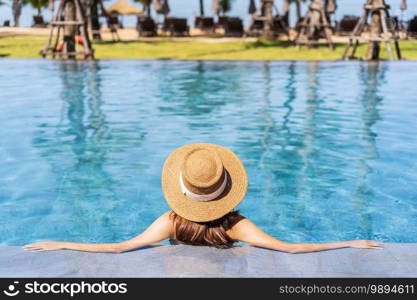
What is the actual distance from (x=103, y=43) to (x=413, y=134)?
64.5 feet

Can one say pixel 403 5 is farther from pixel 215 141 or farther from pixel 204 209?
pixel 204 209

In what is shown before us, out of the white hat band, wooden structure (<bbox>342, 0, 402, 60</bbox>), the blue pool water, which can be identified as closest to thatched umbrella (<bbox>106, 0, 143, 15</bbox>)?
wooden structure (<bbox>342, 0, 402, 60</bbox>)

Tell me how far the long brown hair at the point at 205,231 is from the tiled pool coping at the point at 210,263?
6 cm

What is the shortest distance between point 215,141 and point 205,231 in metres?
5.11

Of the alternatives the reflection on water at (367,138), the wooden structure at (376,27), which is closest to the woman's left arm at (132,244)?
the reflection on water at (367,138)

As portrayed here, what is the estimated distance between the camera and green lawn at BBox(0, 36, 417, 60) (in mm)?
20594

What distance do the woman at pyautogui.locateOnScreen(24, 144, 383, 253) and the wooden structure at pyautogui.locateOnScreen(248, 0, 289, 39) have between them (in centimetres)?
2102

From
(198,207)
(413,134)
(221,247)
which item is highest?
(198,207)

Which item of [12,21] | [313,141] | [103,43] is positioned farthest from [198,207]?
[12,21]

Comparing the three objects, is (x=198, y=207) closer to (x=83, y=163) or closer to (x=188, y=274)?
(x=188, y=274)

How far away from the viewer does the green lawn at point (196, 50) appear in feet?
67.6

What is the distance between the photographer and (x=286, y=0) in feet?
129

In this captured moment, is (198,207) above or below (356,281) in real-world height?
above

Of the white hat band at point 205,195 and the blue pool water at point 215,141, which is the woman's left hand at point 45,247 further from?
the blue pool water at point 215,141
